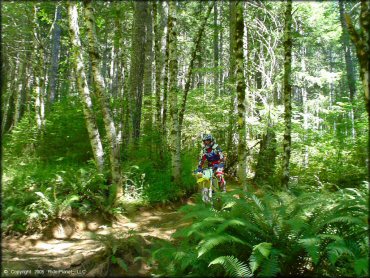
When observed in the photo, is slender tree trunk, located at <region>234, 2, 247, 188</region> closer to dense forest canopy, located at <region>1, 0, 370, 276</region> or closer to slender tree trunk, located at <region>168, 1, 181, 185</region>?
dense forest canopy, located at <region>1, 0, 370, 276</region>

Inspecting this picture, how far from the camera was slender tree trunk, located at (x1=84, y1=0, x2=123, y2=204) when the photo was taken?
7660mm

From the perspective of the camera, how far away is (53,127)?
10.1 meters

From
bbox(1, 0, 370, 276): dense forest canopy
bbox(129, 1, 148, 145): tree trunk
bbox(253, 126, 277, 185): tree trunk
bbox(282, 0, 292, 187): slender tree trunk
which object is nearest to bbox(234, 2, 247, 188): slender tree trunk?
bbox(1, 0, 370, 276): dense forest canopy

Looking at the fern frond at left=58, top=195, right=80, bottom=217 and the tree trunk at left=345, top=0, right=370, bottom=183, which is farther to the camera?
the fern frond at left=58, top=195, right=80, bottom=217

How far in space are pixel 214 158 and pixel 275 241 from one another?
160 inches

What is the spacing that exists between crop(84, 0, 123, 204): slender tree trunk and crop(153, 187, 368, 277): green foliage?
3.29m

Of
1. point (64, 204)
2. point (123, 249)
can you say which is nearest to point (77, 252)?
point (123, 249)

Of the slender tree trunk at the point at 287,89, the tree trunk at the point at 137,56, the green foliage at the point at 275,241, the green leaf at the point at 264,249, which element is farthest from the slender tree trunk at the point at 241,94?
the tree trunk at the point at 137,56

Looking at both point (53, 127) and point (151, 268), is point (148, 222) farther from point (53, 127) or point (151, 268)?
point (53, 127)

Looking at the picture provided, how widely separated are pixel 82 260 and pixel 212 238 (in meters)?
2.41

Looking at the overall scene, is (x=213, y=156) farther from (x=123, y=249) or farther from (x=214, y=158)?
(x=123, y=249)

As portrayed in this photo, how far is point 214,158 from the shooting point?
851 cm

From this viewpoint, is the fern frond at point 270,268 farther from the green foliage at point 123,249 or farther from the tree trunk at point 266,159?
the tree trunk at point 266,159

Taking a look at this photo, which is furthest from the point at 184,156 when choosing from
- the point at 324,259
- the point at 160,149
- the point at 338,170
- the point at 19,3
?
the point at 19,3
